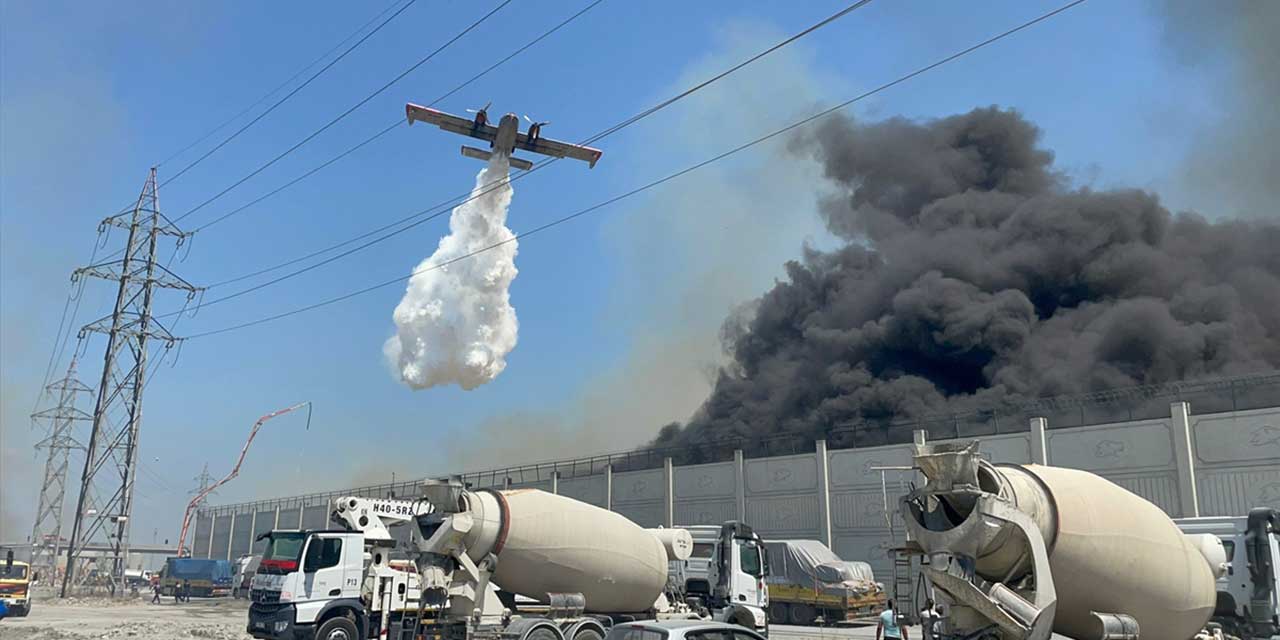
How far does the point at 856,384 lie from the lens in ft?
179

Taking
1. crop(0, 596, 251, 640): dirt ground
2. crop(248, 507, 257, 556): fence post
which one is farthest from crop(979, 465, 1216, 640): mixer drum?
crop(248, 507, 257, 556): fence post

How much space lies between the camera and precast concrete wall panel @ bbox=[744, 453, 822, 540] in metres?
39.4

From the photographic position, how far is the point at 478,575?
57.6 feet

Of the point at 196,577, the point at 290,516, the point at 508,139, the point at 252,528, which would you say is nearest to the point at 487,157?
the point at 508,139

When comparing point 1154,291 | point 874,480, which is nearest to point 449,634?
point 874,480

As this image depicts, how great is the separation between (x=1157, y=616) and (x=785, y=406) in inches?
1887

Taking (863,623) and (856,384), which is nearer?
(863,623)

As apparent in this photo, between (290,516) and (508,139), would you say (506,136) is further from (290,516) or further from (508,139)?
(290,516)

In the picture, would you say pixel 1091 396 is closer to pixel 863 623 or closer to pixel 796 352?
pixel 863 623

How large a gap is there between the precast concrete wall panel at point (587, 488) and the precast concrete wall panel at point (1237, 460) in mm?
28460

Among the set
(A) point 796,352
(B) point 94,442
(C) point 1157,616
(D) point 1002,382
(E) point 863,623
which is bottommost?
(E) point 863,623

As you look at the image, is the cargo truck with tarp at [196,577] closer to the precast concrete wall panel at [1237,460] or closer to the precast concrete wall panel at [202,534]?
the precast concrete wall panel at [202,534]

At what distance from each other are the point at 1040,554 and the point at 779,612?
23788 mm

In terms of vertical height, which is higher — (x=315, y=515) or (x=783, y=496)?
(x=783, y=496)
